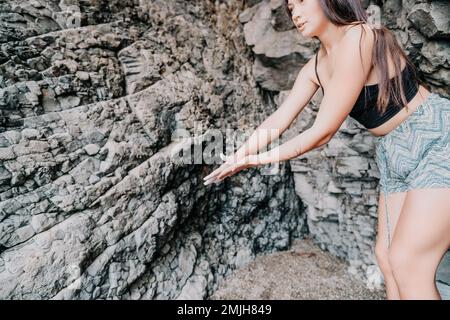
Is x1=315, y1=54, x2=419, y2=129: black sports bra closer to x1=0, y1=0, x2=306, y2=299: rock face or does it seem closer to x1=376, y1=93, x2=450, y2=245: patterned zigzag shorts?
x1=376, y1=93, x2=450, y2=245: patterned zigzag shorts

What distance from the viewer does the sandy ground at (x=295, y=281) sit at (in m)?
2.91

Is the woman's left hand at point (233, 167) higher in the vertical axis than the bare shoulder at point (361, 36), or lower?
lower

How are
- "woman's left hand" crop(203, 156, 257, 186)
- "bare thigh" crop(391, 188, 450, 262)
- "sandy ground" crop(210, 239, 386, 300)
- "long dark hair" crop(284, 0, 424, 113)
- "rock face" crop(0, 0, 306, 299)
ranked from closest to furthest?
"bare thigh" crop(391, 188, 450, 262) → "long dark hair" crop(284, 0, 424, 113) → "woman's left hand" crop(203, 156, 257, 186) → "rock face" crop(0, 0, 306, 299) → "sandy ground" crop(210, 239, 386, 300)

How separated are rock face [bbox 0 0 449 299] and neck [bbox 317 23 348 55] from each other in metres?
0.97

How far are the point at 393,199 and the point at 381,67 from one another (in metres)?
0.64

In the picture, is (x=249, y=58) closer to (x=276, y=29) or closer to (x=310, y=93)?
(x=276, y=29)

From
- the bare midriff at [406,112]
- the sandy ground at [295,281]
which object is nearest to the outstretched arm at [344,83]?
the bare midriff at [406,112]

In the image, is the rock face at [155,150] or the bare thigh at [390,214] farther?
the rock face at [155,150]

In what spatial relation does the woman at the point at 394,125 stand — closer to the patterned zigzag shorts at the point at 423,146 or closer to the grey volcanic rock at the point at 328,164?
the patterned zigzag shorts at the point at 423,146

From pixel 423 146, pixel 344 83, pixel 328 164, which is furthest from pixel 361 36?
pixel 328 164

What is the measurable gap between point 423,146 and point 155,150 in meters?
1.76

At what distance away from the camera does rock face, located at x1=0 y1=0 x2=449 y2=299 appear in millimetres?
1903

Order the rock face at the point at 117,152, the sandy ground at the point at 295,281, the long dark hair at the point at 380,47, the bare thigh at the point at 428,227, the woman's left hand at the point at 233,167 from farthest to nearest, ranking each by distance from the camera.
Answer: the sandy ground at the point at 295,281 → the rock face at the point at 117,152 → the woman's left hand at the point at 233,167 → the long dark hair at the point at 380,47 → the bare thigh at the point at 428,227

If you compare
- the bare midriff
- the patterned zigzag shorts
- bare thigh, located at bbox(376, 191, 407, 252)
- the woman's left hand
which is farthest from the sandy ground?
the bare midriff
